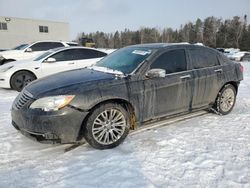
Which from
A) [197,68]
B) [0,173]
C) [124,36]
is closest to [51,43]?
[197,68]

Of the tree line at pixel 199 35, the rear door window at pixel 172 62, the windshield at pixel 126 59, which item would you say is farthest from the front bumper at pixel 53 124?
the tree line at pixel 199 35

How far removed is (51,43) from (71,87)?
32.4 ft

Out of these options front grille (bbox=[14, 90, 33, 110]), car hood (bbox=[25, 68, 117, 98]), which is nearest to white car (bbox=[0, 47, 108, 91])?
car hood (bbox=[25, 68, 117, 98])

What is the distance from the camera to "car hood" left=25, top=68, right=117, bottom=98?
3924 mm

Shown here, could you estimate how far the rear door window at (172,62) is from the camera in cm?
465

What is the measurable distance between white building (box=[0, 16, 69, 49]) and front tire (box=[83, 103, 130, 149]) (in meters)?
40.0

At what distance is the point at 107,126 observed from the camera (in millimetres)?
4059

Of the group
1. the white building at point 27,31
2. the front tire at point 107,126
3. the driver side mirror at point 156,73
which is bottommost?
the front tire at point 107,126

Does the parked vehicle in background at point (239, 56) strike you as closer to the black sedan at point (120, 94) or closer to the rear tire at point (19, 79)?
the rear tire at point (19, 79)

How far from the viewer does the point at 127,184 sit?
10.3 feet

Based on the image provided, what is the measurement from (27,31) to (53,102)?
41470 mm

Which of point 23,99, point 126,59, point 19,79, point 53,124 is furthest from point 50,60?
point 53,124

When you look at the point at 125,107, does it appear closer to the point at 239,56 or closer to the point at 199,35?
the point at 239,56

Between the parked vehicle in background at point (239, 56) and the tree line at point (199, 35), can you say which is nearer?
the parked vehicle in background at point (239, 56)
